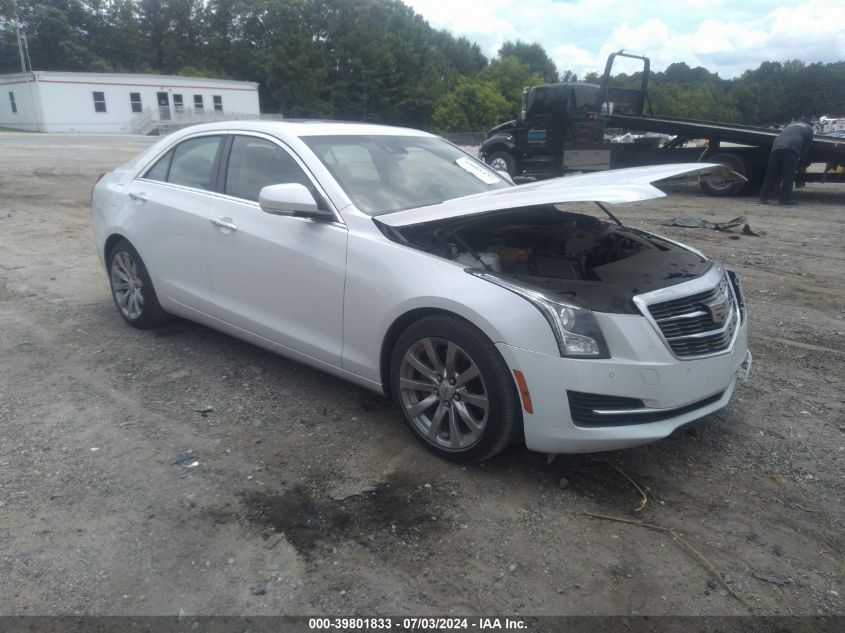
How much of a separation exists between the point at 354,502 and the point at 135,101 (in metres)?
51.8

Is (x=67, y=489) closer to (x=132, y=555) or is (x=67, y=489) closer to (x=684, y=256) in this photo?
(x=132, y=555)

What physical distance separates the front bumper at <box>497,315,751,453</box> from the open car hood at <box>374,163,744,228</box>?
0.58 meters

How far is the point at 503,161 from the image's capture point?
55.0ft

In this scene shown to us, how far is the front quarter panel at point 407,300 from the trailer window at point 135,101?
166 feet

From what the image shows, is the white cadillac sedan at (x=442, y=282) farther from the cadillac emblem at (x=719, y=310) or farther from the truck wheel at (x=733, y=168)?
the truck wheel at (x=733, y=168)

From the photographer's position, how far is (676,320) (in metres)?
3.24

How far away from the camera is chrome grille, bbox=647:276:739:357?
3199 millimetres

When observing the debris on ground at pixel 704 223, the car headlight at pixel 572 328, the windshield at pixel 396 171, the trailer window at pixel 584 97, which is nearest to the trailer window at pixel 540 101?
the trailer window at pixel 584 97

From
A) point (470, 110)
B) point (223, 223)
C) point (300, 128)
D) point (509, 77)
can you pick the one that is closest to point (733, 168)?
point (300, 128)

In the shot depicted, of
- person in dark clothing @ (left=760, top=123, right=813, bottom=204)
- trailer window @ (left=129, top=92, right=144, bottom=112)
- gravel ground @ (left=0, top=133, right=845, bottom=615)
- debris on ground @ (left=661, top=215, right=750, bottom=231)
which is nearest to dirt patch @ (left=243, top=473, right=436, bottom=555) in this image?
gravel ground @ (left=0, top=133, right=845, bottom=615)

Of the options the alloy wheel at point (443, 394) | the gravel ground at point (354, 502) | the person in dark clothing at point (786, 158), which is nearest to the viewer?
the gravel ground at point (354, 502)

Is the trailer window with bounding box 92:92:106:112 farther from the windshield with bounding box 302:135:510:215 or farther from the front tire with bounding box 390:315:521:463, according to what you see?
the front tire with bounding box 390:315:521:463

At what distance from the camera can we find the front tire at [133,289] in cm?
515

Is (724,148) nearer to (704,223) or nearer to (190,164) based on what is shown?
(704,223)
